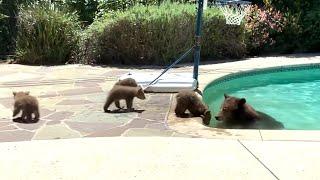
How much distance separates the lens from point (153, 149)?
534cm

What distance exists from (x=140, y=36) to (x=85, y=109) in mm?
4932

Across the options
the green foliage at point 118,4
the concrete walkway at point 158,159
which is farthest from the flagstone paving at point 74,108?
the green foliage at point 118,4

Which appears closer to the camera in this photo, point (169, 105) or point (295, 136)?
point (295, 136)

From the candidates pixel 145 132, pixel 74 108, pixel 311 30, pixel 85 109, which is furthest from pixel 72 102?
pixel 311 30

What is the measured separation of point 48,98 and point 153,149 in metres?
3.25

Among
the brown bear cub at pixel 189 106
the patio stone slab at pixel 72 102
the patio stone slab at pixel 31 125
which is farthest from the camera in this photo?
the patio stone slab at pixel 72 102

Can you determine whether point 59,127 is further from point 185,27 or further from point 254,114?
point 185,27

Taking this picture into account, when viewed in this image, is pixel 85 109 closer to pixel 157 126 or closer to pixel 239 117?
pixel 157 126

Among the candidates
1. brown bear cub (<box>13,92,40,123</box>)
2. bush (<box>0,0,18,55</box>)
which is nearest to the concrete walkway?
brown bear cub (<box>13,92,40,123</box>)

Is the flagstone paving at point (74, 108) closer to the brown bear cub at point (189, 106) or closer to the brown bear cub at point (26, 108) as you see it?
the brown bear cub at point (26, 108)

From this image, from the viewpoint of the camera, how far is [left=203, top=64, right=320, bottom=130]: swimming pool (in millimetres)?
8805

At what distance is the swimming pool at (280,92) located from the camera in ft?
28.9

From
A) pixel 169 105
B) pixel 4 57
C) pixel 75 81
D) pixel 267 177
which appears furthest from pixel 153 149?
pixel 4 57

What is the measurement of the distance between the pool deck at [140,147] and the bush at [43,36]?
4071 mm
